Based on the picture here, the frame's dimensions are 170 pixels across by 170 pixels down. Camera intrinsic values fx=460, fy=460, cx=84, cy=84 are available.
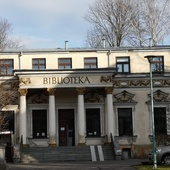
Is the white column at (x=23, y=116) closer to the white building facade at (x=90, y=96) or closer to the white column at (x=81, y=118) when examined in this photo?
the white building facade at (x=90, y=96)

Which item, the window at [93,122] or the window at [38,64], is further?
the window at [38,64]

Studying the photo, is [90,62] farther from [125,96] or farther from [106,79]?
[125,96]

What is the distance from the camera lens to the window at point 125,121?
42344 millimetres

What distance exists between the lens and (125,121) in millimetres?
42594

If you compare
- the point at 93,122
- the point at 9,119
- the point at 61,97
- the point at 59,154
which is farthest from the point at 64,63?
the point at 59,154

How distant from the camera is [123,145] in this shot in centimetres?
4178

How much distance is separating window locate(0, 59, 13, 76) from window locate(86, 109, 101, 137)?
26.7ft

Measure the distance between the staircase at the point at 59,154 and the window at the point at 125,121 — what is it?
3689 mm

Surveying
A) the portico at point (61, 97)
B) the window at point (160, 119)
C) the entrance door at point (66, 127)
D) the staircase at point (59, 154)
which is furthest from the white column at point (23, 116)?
the window at point (160, 119)

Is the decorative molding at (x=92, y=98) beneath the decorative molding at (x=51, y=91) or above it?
beneath

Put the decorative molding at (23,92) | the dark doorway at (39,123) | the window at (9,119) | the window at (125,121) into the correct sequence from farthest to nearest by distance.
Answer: the window at (125,121), the dark doorway at (39,123), the window at (9,119), the decorative molding at (23,92)

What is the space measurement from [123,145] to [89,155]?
5.49 m

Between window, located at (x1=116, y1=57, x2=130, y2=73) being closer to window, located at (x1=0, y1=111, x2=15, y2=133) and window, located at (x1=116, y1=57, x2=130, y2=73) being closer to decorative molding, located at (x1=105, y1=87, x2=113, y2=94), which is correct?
decorative molding, located at (x1=105, y1=87, x2=113, y2=94)

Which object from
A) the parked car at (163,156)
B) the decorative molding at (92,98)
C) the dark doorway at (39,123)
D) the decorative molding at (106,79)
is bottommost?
the parked car at (163,156)
